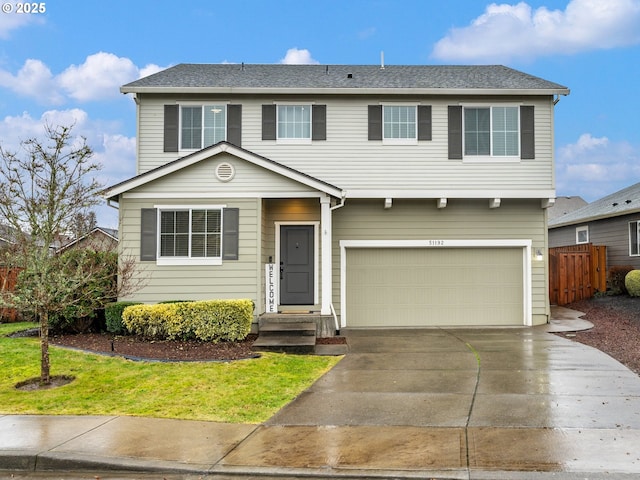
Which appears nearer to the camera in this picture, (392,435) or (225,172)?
(392,435)

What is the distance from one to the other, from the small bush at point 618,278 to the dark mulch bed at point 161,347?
11.5 metres

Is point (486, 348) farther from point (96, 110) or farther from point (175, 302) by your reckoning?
point (96, 110)

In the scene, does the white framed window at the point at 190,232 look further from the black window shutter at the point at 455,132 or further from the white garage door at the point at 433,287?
the black window shutter at the point at 455,132

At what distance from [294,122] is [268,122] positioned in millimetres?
684

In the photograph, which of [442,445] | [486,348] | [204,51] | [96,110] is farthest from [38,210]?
[204,51]

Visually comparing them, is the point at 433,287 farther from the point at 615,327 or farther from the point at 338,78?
the point at 338,78

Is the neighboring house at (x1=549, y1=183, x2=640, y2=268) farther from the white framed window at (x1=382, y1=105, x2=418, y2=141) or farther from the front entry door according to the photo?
the front entry door

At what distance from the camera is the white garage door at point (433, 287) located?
13.2 meters

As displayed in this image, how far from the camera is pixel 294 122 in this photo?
13.1 m

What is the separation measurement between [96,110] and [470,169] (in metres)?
14.5

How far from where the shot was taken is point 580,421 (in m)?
5.38

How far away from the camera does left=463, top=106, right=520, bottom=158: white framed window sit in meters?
13.0

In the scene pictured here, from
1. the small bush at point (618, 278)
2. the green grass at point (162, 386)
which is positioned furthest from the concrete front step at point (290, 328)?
the small bush at point (618, 278)

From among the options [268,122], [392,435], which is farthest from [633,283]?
[392,435]
